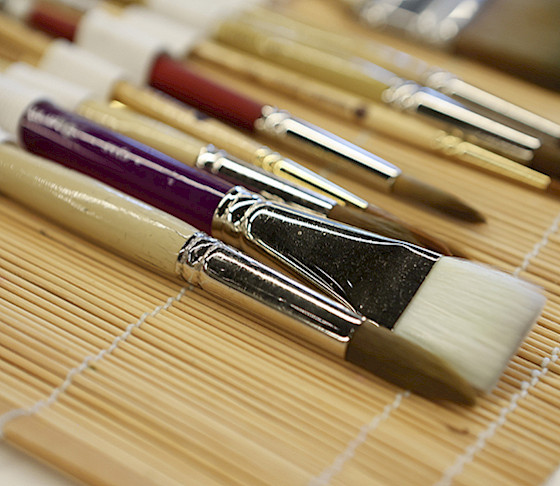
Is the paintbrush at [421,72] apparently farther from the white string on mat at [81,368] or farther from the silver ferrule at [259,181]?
the white string on mat at [81,368]

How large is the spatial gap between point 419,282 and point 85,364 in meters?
0.24

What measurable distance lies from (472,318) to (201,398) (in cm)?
19

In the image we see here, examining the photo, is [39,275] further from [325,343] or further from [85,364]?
[325,343]

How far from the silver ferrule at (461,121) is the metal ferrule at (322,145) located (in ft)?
0.35

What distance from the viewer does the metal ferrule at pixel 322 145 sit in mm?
630

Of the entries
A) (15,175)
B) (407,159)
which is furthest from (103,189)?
(407,159)

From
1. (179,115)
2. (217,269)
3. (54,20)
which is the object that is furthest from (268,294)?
(54,20)

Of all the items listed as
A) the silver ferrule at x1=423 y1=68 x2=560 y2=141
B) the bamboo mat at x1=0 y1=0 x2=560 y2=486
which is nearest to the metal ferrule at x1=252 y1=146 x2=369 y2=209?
the bamboo mat at x1=0 y1=0 x2=560 y2=486

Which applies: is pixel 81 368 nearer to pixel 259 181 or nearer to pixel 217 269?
pixel 217 269

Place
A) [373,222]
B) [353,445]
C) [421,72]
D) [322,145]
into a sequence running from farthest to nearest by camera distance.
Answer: [421,72] → [322,145] → [373,222] → [353,445]

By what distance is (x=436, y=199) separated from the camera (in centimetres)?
60

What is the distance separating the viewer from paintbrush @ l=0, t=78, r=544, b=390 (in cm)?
45

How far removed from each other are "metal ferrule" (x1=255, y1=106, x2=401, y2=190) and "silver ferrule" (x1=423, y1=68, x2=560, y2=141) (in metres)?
0.15

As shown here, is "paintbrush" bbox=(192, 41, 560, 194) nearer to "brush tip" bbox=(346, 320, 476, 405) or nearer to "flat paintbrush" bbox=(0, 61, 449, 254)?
"flat paintbrush" bbox=(0, 61, 449, 254)
